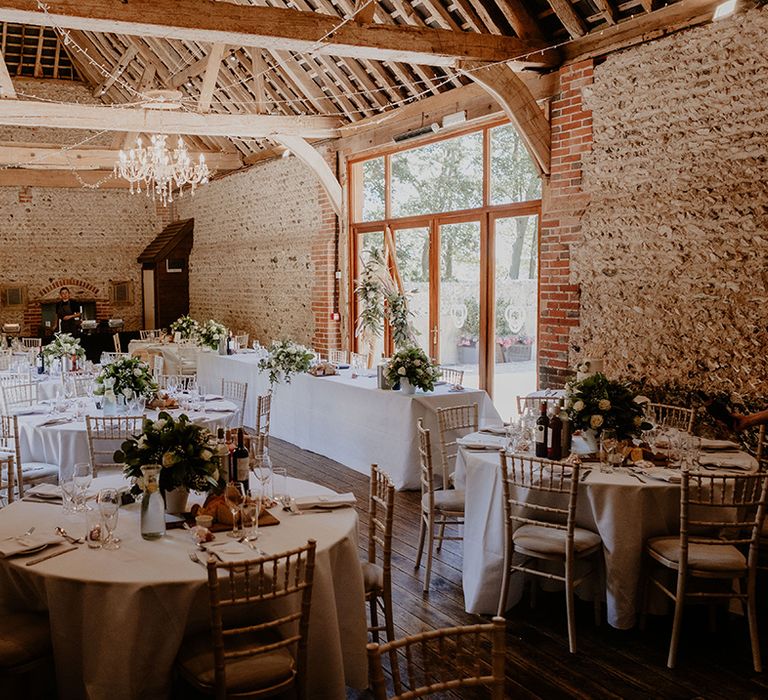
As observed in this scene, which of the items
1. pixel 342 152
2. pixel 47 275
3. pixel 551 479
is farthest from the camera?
pixel 47 275

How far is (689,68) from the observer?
602cm

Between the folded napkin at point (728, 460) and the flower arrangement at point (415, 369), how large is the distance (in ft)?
8.90

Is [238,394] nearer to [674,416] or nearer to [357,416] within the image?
[357,416]

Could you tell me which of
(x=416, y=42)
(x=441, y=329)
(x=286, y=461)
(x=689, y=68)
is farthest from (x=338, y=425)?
(x=689, y=68)

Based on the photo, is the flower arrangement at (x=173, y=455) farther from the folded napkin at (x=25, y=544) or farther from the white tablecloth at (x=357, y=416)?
the white tablecloth at (x=357, y=416)

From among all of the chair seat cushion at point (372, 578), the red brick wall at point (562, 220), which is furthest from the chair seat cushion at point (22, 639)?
the red brick wall at point (562, 220)

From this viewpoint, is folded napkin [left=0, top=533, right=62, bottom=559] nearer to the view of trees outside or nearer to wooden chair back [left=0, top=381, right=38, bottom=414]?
wooden chair back [left=0, top=381, right=38, bottom=414]

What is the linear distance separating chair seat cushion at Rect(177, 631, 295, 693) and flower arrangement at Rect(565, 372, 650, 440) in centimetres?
246

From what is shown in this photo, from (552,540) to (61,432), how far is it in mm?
3687

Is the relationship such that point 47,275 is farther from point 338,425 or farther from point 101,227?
point 338,425

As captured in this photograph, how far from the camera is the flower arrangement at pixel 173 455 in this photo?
3.42 metres

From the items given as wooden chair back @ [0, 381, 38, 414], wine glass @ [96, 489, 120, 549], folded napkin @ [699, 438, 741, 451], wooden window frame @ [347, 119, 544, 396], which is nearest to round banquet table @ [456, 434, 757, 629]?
folded napkin @ [699, 438, 741, 451]

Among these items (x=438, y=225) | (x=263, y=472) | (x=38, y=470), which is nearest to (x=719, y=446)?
(x=263, y=472)

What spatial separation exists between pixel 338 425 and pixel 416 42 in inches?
147
